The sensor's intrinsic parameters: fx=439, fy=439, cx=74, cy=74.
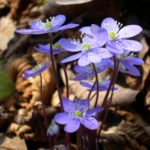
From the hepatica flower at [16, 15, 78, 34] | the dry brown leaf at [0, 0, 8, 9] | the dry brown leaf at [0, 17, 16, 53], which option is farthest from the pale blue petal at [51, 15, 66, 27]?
the dry brown leaf at [0, 0, 8, 9]

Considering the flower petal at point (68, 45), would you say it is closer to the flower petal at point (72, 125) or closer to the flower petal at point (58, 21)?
the flower petal at point (58, 21)

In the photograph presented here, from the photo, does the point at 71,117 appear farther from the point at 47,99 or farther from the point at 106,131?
the point at 47,99

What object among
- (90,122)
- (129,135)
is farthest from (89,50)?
(129,135)

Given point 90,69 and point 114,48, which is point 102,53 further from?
point 90,69

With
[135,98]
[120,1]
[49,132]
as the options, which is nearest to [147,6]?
[120,1]

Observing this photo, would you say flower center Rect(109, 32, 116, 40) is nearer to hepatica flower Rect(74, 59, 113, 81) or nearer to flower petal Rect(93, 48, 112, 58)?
flower petal Rect(93, 48, 112, 58)

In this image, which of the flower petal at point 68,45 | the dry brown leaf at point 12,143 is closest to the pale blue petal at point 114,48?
the flower petal at point 68,45
